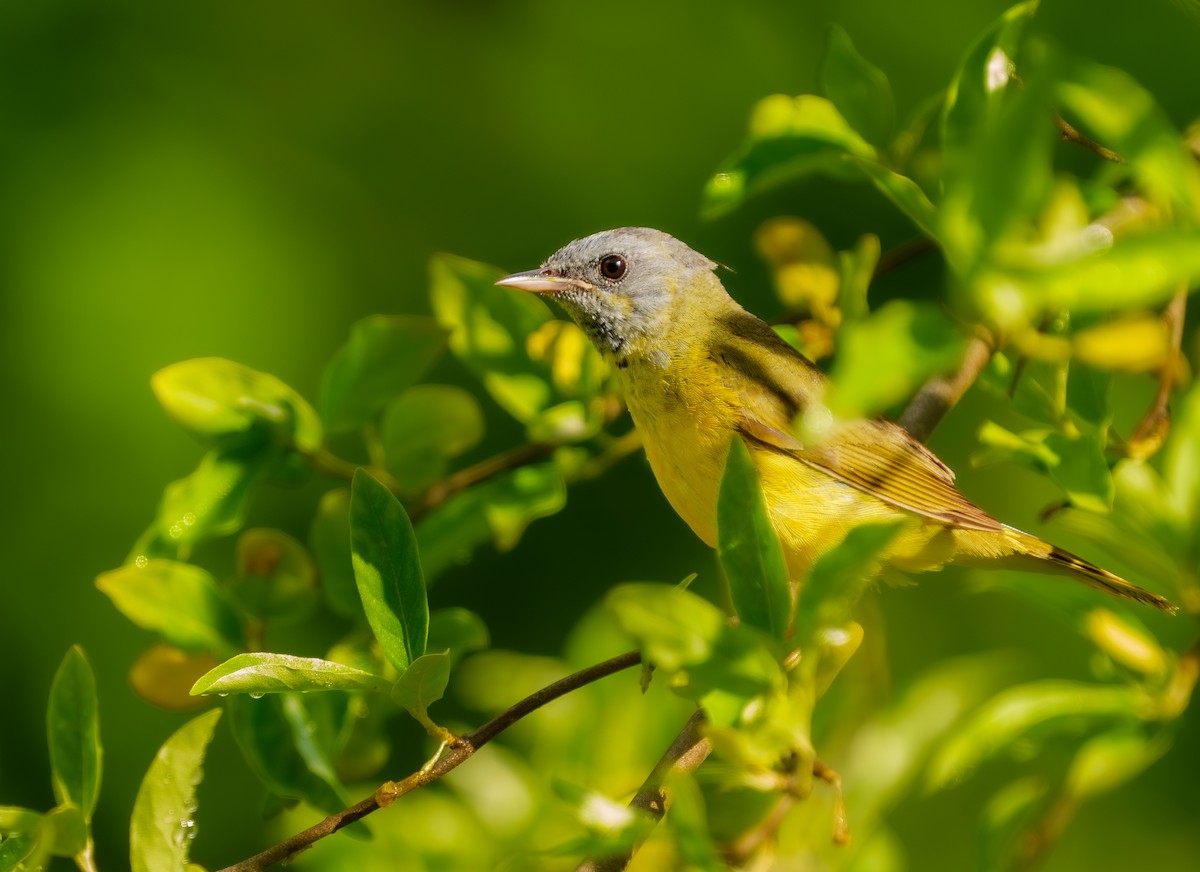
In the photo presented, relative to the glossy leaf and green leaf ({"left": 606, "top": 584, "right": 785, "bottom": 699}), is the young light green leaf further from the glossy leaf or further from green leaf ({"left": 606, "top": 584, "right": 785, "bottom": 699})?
green leaf ({"left": 606, "top": 584, "right": 785, "bottom": 699})

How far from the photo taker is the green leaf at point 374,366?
221cm

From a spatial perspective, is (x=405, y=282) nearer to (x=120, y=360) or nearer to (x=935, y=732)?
(x=120, y=360)

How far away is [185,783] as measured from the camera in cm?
165

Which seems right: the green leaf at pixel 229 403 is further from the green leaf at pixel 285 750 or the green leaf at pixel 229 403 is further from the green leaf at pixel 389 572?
the green leaf at pixel 389 572

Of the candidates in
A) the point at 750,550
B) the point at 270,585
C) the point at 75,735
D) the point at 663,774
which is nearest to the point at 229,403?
the point at 270,585

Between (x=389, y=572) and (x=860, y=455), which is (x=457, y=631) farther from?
(x=860, y=455)

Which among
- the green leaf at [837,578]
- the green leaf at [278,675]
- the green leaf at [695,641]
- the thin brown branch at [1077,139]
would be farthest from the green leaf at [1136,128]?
the green leaf at [278,675]

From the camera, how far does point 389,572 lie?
61.5 inches

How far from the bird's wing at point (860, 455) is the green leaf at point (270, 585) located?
3.19 feet

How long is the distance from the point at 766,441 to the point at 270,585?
1.06 metres

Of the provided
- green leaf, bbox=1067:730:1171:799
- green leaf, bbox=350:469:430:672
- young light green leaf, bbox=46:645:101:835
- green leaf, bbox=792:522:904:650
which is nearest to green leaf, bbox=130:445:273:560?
young light green leaf, bbox=46:645:101:835

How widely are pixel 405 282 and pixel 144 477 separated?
45.0 inches

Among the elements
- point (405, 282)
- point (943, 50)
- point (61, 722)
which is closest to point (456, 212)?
point (405, 282)

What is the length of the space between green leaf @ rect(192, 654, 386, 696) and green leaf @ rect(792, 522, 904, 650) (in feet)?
1.60
